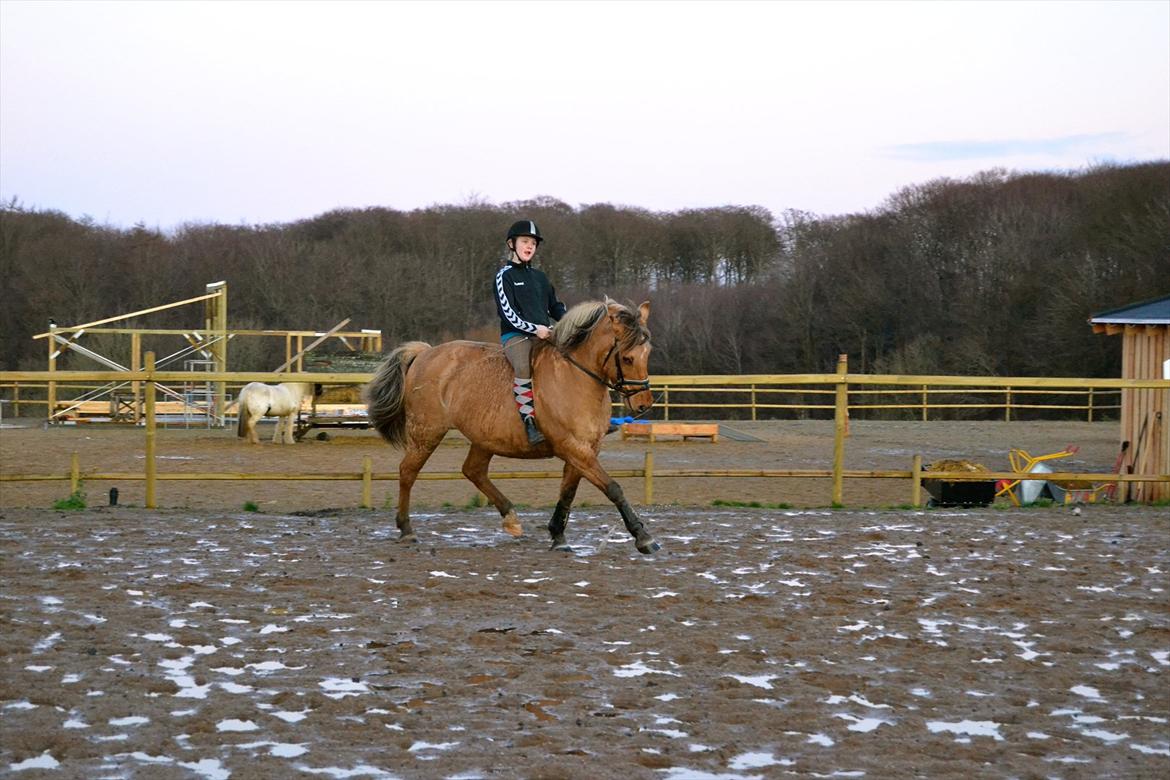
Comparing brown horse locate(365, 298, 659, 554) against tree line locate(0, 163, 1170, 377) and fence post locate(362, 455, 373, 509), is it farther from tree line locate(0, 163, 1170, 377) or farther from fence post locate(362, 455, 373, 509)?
tree line locate(0, 163, 1170, 377)

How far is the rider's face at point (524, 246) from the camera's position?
7797 mm

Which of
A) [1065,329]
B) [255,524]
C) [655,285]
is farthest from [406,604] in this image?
[655,285]

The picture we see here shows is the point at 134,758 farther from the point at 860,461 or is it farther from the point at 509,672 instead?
the point at 860,461

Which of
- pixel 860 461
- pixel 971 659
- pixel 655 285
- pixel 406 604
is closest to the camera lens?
pixel 971 659

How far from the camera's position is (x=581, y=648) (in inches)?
203

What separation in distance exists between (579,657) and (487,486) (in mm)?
3442

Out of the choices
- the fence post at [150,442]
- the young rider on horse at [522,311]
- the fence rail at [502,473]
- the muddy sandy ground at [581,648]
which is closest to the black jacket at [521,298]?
the young rider on horse at [522,311]

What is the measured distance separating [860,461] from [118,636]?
16.3 meters

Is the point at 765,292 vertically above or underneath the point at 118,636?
above

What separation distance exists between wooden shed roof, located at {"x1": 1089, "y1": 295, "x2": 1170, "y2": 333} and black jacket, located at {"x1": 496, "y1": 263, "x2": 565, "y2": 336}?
10.2 metres

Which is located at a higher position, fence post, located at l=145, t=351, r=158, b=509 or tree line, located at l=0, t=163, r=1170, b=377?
tree line, located at l=0, t=163, r=1170, b=377

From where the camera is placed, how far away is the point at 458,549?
7758mm

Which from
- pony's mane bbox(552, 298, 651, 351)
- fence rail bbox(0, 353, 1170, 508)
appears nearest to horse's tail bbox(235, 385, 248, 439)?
fence rail bbox(0, 353, 1170, 508)

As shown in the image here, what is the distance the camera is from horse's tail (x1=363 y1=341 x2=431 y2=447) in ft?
27.3
